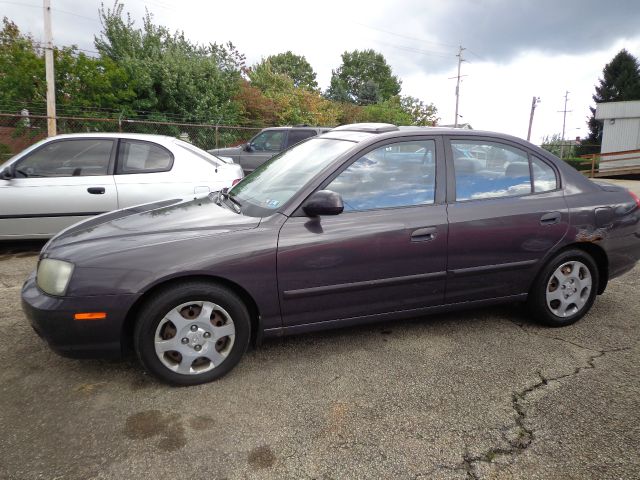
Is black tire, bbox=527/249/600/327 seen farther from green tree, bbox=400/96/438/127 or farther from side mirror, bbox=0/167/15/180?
green tree, bbox=400/96/438/127

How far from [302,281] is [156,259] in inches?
33.5

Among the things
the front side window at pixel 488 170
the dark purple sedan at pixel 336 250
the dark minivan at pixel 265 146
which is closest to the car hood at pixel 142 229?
the dark purple sedan at pixel 336 250

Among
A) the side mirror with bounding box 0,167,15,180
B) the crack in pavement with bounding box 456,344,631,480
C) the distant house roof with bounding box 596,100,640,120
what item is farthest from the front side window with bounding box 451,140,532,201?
the distant house roof with bounding box 596,100,640,120

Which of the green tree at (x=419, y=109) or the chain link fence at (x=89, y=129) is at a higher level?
the green tree at (x=419, y=109)

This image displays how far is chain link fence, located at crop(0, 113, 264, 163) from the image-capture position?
40.9 feet

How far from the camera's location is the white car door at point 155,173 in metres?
5.30

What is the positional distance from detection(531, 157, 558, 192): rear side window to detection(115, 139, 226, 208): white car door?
3.62m

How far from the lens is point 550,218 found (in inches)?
131

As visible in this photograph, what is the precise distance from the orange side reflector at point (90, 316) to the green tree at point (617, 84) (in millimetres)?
42911

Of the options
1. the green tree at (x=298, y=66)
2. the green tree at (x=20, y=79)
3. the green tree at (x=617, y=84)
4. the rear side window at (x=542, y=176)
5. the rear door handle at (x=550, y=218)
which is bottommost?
the rear door handle at (x=550, y=218)

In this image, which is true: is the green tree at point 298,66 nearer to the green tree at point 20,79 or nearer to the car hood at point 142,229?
the green tree at point 20,79

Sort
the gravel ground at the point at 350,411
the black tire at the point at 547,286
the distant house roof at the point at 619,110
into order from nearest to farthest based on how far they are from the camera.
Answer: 1. the gravel ground at the point at 350,411
2. the black tire at the point at 547,286
3. the distant house roof at the point at 619,110

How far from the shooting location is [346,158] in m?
2.99

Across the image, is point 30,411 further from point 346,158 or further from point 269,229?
point 346,158
